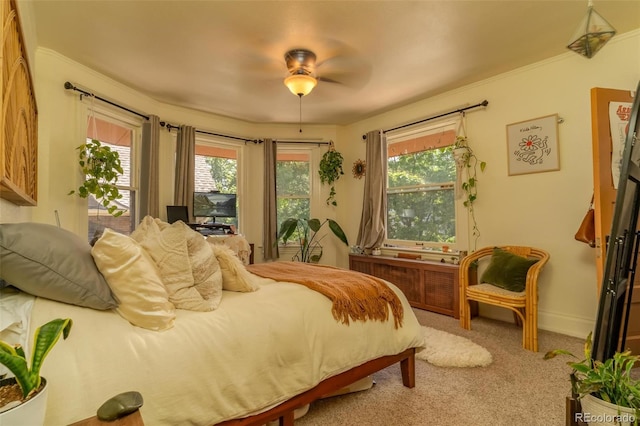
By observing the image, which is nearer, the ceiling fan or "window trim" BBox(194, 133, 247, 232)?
the ceiling fan

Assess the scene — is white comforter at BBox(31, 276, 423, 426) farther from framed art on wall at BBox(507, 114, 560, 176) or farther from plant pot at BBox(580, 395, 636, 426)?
framed art on wall at BBox(507, 114, 560, 176)

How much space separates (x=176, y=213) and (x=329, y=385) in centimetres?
291

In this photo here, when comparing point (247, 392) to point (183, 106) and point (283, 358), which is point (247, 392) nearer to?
point (283, 358)

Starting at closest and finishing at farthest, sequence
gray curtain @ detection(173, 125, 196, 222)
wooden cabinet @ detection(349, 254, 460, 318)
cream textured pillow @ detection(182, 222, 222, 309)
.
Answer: cream textured pillow @ detection(182, 222, 222, 309) → wooden cabinet @ detection(349, 254, 460, 318) → gray curtain @ detection(173, 125, 196, 222)

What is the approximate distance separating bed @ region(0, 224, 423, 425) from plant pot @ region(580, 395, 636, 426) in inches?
37.7

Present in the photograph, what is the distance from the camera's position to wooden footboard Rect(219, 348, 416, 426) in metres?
1.37

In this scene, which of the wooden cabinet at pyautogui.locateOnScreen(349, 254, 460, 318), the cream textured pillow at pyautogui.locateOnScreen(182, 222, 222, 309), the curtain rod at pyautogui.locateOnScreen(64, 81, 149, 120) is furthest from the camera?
the wooden cabinet at pyautogui.locateOnScreen(349, 254, 460, 318)

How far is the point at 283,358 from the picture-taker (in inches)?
56.6

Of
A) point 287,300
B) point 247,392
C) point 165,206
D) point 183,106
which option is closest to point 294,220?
point 165,206

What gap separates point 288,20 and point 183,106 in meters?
2.41

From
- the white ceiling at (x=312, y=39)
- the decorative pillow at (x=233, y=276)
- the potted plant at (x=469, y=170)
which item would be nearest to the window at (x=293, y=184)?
the white ceiling at (x=312, y=39)

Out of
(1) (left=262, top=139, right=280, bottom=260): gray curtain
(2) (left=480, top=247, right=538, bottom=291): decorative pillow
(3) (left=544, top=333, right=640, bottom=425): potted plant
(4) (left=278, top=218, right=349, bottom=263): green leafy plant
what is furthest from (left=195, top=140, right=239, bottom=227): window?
(3) (left=544, top=333, right=640, bottom=425): potted plant

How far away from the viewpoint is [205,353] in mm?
1223

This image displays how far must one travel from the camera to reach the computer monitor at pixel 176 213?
3.72 m
